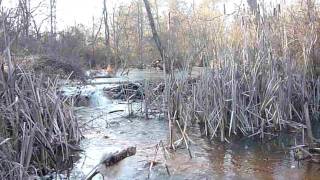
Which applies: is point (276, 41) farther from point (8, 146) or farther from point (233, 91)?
point (8, 146)

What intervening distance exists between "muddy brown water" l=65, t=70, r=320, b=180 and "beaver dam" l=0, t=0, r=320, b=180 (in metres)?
0.01

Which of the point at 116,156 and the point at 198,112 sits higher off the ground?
the point at 198,112

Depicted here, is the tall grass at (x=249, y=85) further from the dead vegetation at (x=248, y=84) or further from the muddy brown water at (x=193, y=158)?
the muddy brown water at (x=193, y=158)

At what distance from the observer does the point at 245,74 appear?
7074 millimetres

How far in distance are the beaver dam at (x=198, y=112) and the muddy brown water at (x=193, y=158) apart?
0.01 meters

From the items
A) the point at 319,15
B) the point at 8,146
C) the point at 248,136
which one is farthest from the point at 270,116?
the point at 8,146

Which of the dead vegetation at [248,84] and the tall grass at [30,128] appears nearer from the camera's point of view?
the tall grass at [30,128]

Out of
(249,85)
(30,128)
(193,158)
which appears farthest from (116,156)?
(249,85)

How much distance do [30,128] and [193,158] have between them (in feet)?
7.65

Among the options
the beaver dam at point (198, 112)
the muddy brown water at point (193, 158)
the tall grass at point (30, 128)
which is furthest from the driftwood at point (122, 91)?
the tall grass at point (30, 128)

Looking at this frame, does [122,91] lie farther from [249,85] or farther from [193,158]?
[193,158]

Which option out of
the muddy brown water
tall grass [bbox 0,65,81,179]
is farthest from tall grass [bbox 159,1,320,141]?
tall grass [bbox 0,65,81,179]

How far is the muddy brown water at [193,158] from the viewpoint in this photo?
5.09m

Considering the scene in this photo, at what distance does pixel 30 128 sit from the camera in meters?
4.32
